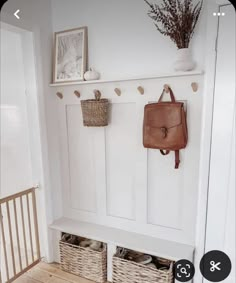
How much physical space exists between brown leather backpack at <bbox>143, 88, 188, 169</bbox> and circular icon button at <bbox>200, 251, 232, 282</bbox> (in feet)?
1.80

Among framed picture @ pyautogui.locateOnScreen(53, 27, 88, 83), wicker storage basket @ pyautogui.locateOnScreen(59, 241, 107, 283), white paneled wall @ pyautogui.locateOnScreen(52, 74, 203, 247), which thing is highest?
framed picture @ pyautogui.locateOnScreen(53, 27, 88, 83)

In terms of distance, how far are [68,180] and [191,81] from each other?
1142mm

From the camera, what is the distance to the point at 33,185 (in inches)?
66.5

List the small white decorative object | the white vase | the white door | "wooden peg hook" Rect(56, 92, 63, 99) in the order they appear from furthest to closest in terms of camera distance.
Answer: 1. "wooden peg hook" Rect(56, 92, 63, 99)
2. the small white decorative object
3. the white vase
4. the white door

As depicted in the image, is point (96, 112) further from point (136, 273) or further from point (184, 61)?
point (136, 273)

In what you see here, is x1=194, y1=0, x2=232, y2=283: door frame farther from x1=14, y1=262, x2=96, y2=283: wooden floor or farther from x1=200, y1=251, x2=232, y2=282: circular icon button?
x1=14, y1=262, x2=96, y2=283: wooden floor

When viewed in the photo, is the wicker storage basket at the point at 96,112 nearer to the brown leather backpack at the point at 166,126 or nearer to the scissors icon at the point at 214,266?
the brown leather backpack at the point at 166,126

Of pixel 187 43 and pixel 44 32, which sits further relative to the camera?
pixel 44 32

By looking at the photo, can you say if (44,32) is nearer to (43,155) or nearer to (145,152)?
(43,155)

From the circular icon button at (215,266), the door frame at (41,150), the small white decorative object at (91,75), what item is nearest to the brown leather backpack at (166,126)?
the small white decorative object at (91,75)

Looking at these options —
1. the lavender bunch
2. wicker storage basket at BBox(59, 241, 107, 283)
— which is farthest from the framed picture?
wicker storage basket at BBox(59, 241, 107, 283)

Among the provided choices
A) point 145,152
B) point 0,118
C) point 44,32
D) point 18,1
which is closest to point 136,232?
point 145,152

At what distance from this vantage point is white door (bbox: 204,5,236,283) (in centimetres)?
111

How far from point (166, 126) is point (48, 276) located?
135cm
